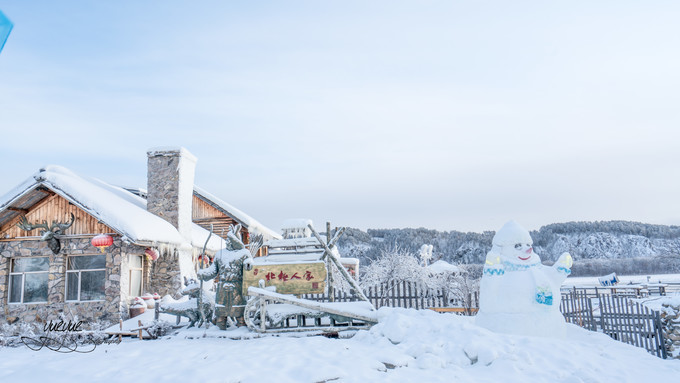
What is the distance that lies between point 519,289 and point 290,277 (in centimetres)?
498

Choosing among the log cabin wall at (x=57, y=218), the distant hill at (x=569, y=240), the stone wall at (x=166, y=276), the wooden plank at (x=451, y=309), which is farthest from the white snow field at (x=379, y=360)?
the distant hill at (x=569, y=240)

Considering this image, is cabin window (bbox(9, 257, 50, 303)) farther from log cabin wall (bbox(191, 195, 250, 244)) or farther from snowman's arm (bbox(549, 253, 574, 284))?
snowman's arm (bbox(549, 253, 574, 284))

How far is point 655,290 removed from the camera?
83.5 ft

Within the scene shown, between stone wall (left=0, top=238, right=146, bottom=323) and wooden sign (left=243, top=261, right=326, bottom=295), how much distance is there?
600 centimetres

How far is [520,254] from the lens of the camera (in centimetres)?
882

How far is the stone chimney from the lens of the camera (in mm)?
17516

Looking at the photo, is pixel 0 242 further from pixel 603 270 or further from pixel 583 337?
pixel 603 270

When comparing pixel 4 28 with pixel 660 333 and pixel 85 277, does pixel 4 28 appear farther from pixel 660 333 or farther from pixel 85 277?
pixel 85 277

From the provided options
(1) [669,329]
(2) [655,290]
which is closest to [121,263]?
(1) [669,329]

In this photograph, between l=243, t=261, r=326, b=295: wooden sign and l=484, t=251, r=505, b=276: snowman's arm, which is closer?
l=484, t=251, r=505, b=276: snowman's arm

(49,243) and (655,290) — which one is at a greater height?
(49,243)

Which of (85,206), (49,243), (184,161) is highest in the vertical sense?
(184,161)

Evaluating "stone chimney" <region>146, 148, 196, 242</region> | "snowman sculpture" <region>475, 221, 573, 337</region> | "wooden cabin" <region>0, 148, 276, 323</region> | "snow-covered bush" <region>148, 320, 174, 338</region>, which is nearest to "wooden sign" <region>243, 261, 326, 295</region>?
"snow-covered bush" <region>148, 320, 174, 338</region>

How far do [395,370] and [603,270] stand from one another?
56387 mm
